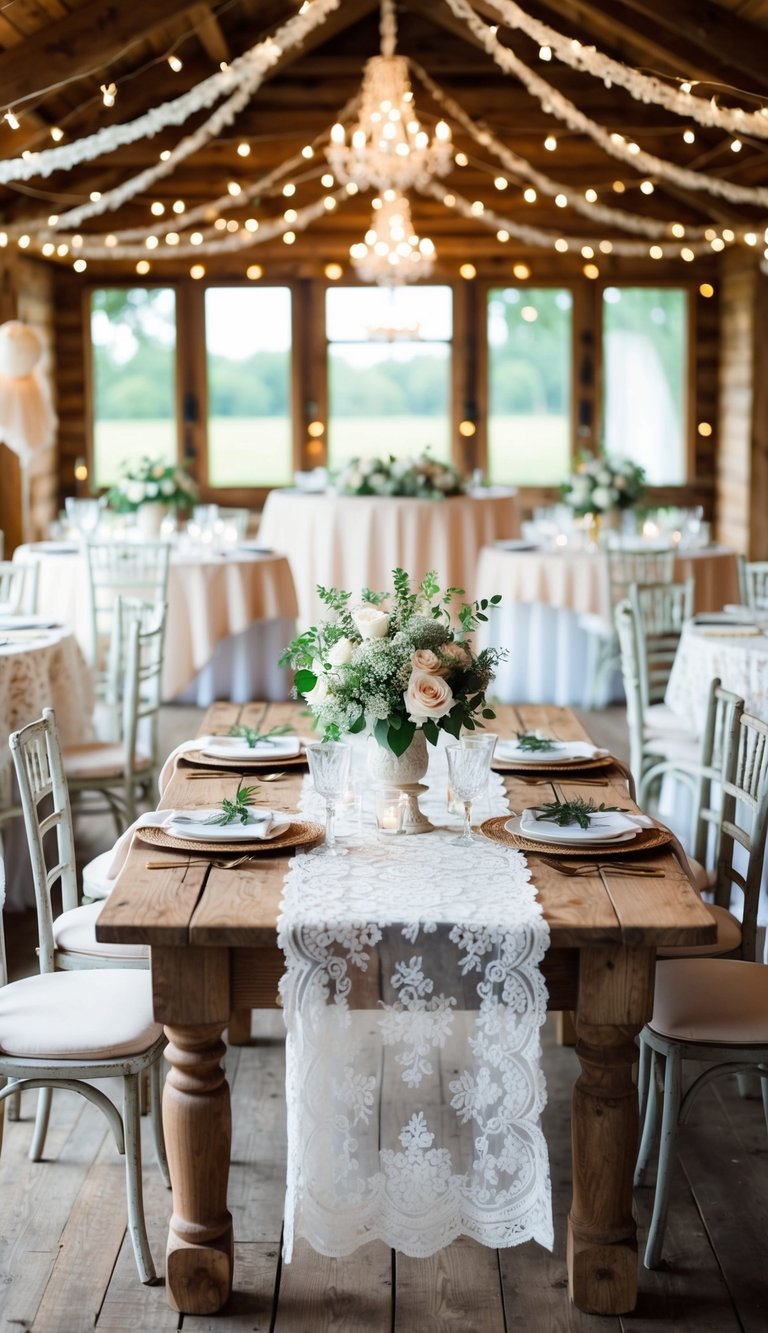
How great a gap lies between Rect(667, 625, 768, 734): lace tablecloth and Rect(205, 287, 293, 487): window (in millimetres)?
7104

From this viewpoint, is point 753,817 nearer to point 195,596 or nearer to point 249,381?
point 195,596

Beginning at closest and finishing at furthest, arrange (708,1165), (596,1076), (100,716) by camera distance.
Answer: (596,1076), (708,1165), (100,716)

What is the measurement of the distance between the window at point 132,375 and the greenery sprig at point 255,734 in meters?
8.31

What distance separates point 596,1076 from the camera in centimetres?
250

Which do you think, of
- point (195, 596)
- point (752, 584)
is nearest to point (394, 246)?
point (195, 596)

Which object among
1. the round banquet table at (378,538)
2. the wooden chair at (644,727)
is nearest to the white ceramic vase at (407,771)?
the wooden chair at (644,727)

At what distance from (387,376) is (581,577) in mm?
4889

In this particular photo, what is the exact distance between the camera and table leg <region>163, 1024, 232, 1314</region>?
2.51m

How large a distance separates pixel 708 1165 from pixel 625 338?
942 cm

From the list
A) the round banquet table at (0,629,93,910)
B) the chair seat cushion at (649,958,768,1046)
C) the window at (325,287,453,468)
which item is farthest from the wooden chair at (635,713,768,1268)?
the window at (325,287,453,468)

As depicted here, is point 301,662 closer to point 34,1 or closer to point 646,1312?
point 646,1312

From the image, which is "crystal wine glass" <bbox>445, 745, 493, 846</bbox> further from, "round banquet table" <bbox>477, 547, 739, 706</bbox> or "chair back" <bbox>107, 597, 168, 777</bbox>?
"round banquet table" <bbox>477, 547, 739, 706</bbox>

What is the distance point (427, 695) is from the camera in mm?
2719

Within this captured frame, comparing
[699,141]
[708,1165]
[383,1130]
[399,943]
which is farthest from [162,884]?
[699,141]
